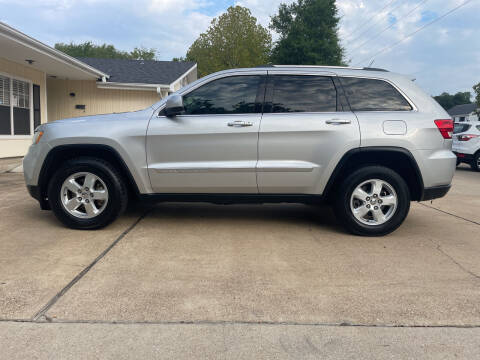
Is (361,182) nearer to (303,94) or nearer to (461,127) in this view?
(303,94)

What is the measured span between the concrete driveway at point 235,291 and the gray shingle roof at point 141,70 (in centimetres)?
1383

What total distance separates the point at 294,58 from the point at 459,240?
41149mm

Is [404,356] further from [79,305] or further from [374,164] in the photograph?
[374,164]

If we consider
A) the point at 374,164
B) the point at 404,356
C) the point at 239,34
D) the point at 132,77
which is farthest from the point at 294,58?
the point at 404,356

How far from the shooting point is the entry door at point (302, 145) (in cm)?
436

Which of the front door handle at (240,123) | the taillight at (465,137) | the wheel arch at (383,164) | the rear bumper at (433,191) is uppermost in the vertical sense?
the front door handle at (240,123)

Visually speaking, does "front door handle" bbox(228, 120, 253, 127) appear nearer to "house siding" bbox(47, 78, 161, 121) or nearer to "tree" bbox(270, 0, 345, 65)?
"house siding" bbox(47, 78, 161, 121)

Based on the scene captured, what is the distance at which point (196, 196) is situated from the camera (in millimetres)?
4547

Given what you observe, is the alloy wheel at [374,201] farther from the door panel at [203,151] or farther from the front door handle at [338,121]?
the door panel at [203,151]

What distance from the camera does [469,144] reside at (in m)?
13.8

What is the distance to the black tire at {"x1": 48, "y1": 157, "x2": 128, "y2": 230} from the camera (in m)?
4.43

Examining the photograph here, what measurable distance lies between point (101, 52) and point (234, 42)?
28.8m

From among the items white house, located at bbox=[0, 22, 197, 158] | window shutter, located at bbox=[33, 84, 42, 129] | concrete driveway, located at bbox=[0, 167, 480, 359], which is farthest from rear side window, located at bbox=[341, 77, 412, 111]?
window shutter, located at bbox=[33, 84, 42, 129]

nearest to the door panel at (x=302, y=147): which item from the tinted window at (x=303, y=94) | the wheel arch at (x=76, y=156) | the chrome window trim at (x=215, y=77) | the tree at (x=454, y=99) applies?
the tinted window at (x=303, y=94)
